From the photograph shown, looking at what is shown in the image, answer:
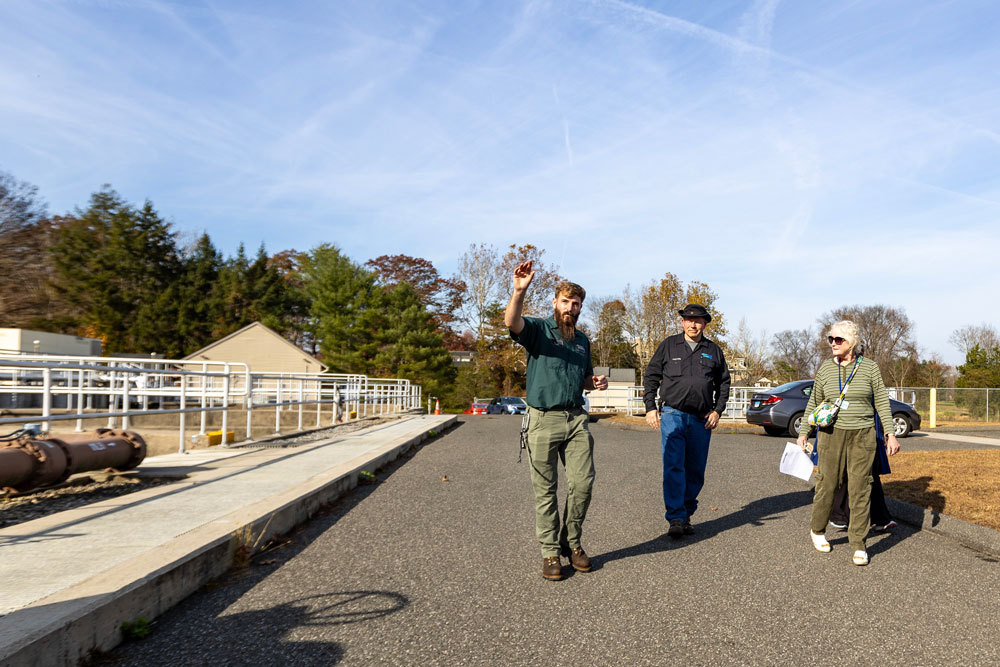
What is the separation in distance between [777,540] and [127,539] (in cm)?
465

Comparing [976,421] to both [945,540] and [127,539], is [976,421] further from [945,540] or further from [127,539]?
[127,539]

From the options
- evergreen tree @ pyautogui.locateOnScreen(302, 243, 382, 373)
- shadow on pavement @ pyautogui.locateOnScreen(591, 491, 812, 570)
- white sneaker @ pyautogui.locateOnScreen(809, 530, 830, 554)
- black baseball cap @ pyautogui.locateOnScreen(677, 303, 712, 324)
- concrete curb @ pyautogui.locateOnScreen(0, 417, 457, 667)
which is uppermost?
evergreen tree @ pyautogui.locateOnScreen(302, 243, 382, 373)

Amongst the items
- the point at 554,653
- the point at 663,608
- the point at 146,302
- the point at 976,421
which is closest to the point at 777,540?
the point at 663,608

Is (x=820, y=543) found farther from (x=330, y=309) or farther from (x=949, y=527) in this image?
(x=330, y=309)

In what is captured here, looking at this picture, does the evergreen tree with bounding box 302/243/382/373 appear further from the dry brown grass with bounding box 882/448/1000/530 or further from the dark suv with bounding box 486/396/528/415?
the dry brown grass with bounding box 882/448/1000/530

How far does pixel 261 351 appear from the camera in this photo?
53250 mm

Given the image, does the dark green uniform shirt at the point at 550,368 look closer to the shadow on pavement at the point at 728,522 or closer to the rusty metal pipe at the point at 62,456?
the shadow on pavement at the point at 728,522

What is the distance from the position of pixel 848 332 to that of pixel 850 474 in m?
1.04

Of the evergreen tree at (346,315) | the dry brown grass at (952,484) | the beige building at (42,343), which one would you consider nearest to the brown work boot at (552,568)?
the dry brown grass at (952,484)

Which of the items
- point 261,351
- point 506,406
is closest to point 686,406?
point 506,406

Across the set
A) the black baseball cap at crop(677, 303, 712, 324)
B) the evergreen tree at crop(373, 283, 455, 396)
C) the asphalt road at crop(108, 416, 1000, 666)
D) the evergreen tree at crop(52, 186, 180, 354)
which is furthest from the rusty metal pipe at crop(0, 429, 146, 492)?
the evergreen tree at crop(52, 186, 180, 354)

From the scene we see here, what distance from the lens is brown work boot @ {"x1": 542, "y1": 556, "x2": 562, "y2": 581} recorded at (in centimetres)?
445

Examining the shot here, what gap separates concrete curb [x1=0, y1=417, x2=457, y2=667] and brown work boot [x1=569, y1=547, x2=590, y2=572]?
2.12 metres

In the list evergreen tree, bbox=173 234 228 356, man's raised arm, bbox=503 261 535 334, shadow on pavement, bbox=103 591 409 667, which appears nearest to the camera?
shadow on pavement, bbox=103 591 409 667
